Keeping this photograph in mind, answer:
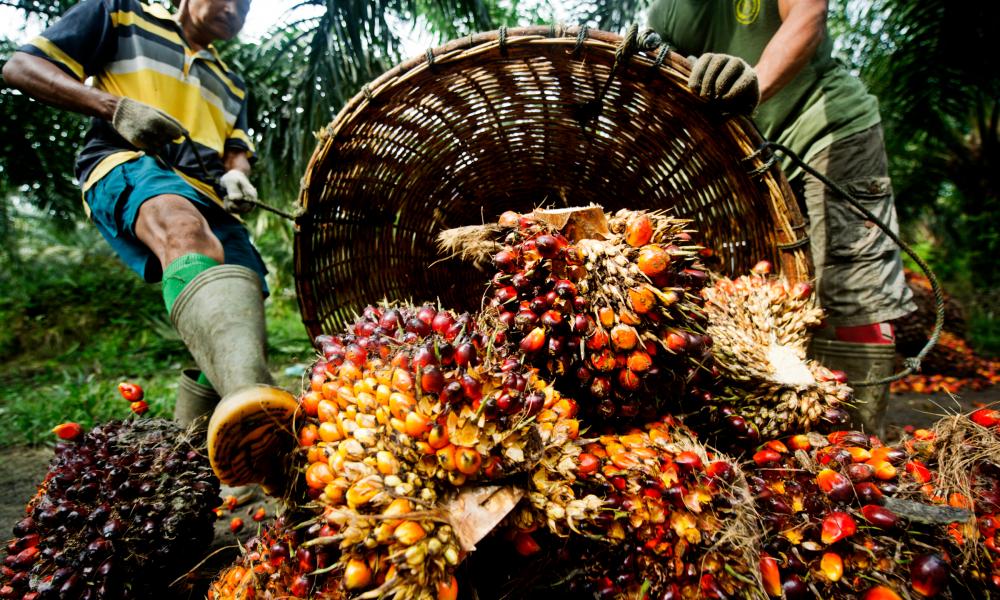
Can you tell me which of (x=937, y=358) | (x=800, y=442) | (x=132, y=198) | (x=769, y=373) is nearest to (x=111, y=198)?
(x=132, y=198)

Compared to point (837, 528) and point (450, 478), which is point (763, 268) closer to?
point (837, 528)

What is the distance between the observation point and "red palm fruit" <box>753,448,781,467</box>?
1177 millimetres

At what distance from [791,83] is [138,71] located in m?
2.75

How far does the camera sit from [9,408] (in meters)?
3.47

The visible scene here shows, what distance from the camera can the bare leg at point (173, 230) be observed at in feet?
5.30

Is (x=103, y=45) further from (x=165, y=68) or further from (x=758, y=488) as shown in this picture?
(x=758, y=488)

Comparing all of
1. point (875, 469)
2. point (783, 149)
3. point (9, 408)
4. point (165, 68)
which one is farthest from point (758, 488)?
point (9, 408)

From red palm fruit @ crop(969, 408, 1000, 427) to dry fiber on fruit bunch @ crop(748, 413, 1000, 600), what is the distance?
0.22ft

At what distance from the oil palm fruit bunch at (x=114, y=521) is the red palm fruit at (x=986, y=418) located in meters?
2.06

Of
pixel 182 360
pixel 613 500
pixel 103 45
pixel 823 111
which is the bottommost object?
pixel 182 360

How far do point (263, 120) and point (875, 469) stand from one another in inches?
200

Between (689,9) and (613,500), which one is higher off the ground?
(689,9)

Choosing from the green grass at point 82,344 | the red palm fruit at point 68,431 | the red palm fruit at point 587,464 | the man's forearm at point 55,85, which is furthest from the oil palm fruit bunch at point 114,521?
the green grass at point 82,344

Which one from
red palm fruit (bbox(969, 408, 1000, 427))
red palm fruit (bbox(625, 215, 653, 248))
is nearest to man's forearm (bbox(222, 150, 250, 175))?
red palm fruit (bbox(625, 215, 653, 248))
